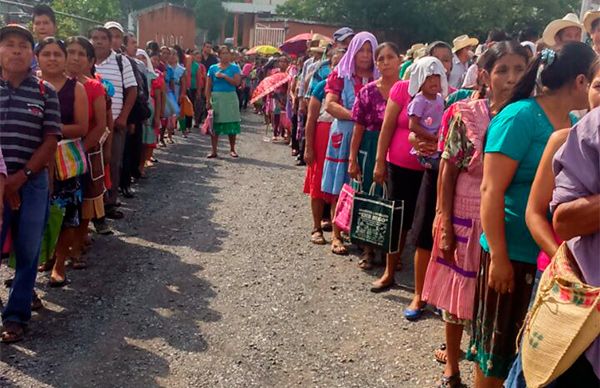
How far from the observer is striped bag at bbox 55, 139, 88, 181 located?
4910mm

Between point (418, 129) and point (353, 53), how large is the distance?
59.9 inches

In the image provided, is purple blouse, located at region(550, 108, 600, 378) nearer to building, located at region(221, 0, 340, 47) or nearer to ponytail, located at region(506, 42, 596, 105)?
ponytail, located at region(506, 42, 596, 105)

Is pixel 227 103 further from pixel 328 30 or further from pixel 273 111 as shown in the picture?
pixel 328 30

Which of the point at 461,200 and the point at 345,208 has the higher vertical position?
the point at 461,200

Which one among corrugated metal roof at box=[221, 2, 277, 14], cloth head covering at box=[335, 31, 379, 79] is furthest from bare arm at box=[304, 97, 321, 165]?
corrugated metal roof at box=[221, 2, 277, 14]

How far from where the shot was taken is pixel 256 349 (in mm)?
4230

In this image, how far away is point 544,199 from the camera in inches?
93.3

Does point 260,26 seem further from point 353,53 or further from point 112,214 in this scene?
point 353,53

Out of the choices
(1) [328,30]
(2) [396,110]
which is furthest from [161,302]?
(1) [328,30]

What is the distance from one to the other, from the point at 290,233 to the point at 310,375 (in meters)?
3.18

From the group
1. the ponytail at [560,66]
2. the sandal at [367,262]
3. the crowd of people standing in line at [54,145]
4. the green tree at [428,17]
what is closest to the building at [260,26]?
the green tree at [428,17]

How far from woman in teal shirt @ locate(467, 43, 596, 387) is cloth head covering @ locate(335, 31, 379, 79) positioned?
128 inches

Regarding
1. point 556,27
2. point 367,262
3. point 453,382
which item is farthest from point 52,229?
point 556,27

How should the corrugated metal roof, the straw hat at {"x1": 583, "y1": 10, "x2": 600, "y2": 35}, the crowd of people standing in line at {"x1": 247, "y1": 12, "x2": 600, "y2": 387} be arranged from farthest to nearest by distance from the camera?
the corrugated metal roof, the straw hat at {"x1": 583, "y1": 10, "x2": 600, "y2": 35}, the crowd of people standing in line at {"x1": 247, "y1": 12, "x2": 600, "y2": 387}
